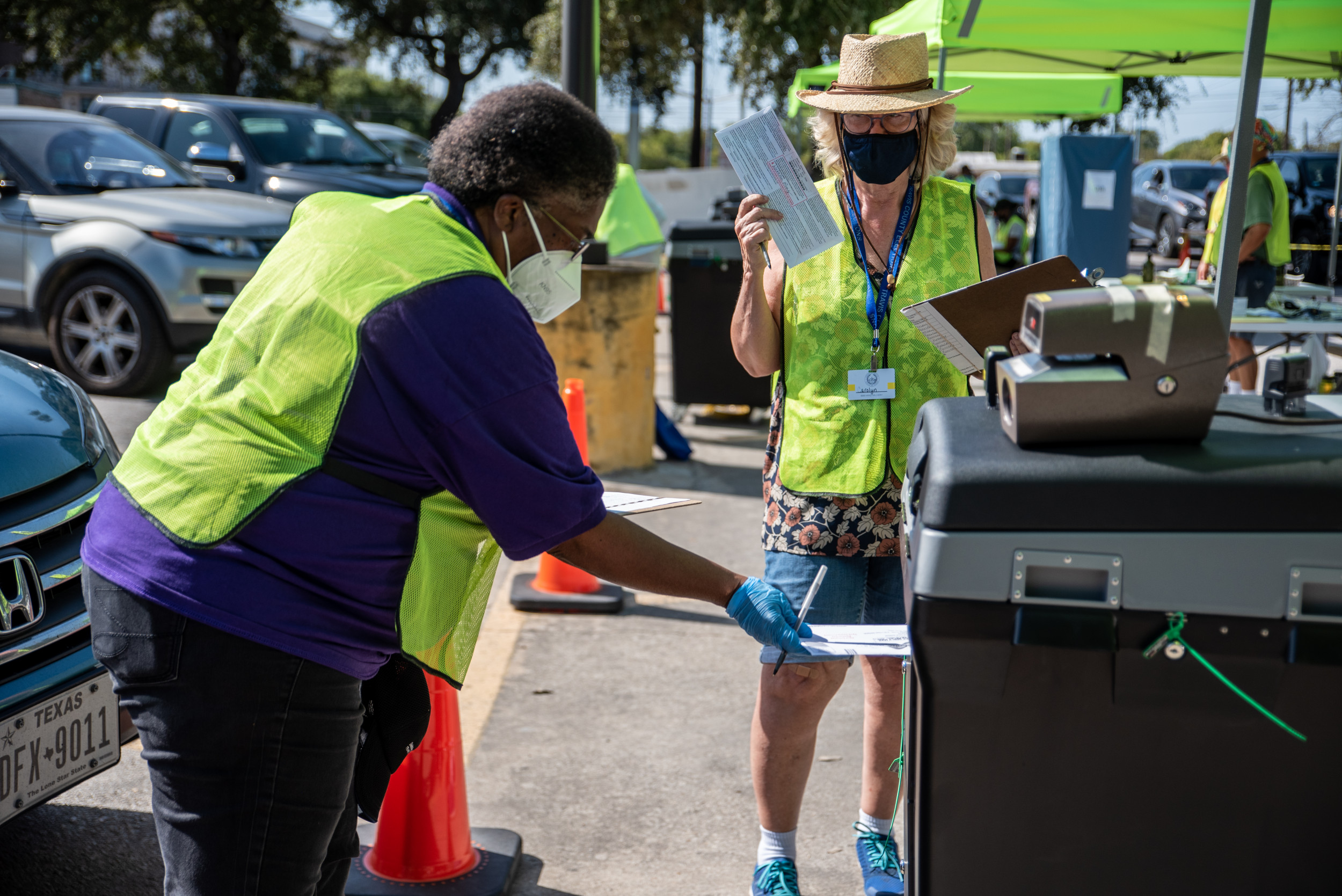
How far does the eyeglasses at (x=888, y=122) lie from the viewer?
254 centimetres

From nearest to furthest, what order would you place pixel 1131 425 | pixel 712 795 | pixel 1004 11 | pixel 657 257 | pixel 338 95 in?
pixel 1131 425, pixel 712 795, pixel 1004 11, pixel 657 257, pixel 338 95

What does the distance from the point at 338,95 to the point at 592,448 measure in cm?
3858

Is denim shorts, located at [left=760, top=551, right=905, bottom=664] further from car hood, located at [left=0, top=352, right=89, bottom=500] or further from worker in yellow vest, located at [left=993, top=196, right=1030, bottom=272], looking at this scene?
worker in yellow vest, located at [left=993, top=196, right=1030, bottom=272]

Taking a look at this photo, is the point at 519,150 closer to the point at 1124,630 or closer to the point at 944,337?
the point at 944,337

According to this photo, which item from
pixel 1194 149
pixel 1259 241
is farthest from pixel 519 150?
pixel 1194 149

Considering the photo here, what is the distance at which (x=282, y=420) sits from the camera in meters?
1.67

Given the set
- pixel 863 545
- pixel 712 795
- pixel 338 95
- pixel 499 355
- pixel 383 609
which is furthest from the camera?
pixel 338 95

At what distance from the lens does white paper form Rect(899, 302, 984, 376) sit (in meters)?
2.13

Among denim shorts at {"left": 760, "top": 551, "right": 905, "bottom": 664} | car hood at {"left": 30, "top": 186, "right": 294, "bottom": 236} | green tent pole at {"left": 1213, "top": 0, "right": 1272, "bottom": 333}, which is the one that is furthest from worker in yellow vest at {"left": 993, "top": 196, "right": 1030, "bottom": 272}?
denim shorts at {"left": 760, "top": 551, "right": 905, "bottom": 664}

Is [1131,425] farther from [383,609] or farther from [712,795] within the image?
[712,795]

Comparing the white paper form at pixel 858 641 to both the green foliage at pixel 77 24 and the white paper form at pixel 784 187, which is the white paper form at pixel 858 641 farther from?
the green foliage at pixel 77 24

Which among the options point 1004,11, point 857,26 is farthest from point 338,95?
point 1004,11

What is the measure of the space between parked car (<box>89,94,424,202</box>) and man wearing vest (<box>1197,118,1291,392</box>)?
20.2ft

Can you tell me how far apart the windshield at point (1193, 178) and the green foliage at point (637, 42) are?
32.5 feet
